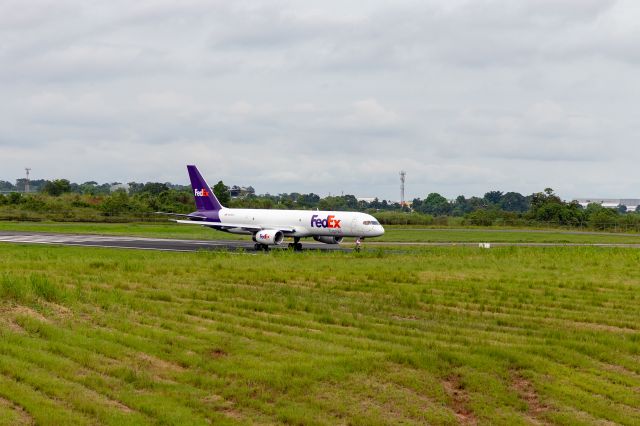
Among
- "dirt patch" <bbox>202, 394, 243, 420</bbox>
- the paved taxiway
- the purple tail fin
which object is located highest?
the purple tail fin

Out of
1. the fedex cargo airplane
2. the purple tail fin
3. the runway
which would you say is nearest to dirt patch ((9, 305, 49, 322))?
the runway

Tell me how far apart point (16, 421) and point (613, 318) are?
743 inches

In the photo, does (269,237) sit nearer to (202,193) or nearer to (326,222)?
(326,222)

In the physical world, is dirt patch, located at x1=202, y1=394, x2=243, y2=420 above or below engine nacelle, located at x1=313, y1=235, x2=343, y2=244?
below

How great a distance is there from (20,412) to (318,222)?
47658 millimetres

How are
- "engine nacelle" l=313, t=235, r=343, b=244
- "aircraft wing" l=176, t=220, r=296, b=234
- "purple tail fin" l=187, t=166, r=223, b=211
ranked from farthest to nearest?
1. "purple tail fin" l=187, t=166, r=223, b=211
2. "engine nacelle" l=313, t=235, r=343, b=244
3. "aircraft wing" l=176, t=220, r=296, b=234

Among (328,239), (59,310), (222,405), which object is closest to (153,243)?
(328,239)

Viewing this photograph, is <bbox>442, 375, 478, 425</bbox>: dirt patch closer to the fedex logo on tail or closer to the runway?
the runway

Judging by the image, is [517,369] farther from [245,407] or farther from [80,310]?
[80,310]

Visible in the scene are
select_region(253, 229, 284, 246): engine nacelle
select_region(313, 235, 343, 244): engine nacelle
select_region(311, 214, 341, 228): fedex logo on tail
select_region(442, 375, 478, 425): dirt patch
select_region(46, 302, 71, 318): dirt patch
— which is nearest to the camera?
select_region(442, 375, 478, 425): dirt patch

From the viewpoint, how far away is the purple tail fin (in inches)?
2741

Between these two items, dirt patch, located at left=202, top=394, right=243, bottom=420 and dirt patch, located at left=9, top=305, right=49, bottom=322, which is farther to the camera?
dirt patch, located at left=9, top=305, right=49, bottom=322

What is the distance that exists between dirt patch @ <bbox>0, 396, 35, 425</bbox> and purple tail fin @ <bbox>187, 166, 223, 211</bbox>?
55.3 metres

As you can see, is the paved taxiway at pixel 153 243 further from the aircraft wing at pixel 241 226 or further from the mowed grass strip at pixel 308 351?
the mowed grass strip at pixel 308 351
